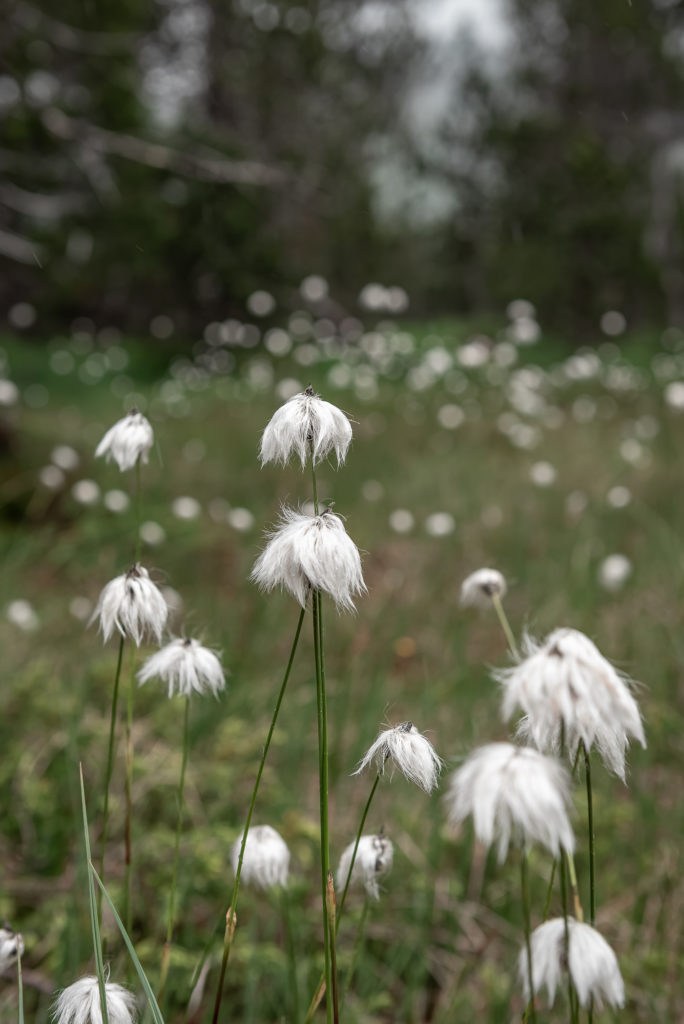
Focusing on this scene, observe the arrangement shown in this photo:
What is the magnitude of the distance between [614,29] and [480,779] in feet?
51.0

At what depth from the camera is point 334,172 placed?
1284cm

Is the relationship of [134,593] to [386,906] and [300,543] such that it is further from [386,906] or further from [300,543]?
[386,906]

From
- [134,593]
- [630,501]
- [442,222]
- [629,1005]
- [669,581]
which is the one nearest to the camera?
[134,593]

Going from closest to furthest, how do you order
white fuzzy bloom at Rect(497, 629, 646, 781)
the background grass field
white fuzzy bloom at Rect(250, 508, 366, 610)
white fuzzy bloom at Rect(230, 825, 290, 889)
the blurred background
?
white fuzzy bloom at Rect(497, 629, 646, 781) → white fuzzy bloom at Rect(250, 508, 366, 610) → white fuzzy bloom at Rect(230, 825, 290, 889) → the background grass field → the blurred background

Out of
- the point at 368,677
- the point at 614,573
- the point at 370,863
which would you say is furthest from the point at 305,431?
the point at 614,573

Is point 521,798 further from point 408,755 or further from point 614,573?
point 614,573

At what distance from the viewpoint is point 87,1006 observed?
91 centimetres

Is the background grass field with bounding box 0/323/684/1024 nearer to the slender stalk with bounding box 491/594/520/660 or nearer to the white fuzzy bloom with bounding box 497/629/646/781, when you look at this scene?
the slender stalk with bounding box 491/594/520/660

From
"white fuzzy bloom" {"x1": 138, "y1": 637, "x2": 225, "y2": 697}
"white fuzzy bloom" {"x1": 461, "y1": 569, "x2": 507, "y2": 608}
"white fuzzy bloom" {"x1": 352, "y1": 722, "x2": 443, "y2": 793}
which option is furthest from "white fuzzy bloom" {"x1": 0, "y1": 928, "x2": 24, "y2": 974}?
"white fuzzy bloom" {"x1": 461, "y1": 569, "x2": 507, "y2": 608}

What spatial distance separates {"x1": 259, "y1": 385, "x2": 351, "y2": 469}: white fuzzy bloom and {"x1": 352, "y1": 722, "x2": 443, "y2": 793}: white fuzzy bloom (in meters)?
0.30

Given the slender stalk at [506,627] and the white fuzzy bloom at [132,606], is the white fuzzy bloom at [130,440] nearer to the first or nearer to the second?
the white fuzzy bloom at [132,606]

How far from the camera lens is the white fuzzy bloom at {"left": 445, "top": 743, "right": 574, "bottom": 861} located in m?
0.70

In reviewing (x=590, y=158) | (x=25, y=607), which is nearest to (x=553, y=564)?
(x=25, y=607)

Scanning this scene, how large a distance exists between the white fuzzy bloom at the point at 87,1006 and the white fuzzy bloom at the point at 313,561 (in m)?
0.47
